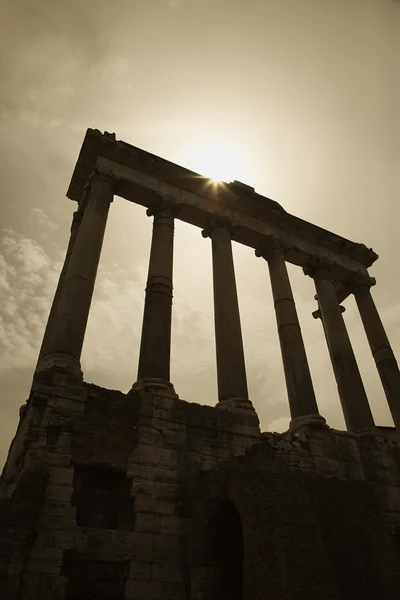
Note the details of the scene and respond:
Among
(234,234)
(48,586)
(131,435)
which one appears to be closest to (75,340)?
(131,435)

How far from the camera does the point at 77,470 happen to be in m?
10.6

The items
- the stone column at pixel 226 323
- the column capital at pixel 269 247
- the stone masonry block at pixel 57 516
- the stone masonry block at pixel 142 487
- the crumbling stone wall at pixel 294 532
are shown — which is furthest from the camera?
the column capital at pixel 269 247

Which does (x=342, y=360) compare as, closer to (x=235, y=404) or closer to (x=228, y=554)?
(x=235, y=404)

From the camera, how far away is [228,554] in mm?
10633

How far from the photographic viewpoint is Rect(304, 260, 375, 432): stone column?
56.6 feet

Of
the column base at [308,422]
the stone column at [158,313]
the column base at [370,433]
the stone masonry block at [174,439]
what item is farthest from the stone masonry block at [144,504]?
the column base at [370,433]

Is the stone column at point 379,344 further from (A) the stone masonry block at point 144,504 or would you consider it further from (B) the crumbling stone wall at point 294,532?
(A) the stone masonry block at point 144,504

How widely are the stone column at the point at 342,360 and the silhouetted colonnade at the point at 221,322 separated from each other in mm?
40

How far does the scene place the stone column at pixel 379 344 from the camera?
750 inches

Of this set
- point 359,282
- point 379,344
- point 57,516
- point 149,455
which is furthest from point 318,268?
point 57,516

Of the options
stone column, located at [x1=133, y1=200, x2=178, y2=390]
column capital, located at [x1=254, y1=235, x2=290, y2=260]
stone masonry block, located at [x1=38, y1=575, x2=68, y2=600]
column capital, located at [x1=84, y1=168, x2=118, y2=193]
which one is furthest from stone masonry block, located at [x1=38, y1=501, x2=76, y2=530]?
column capital, located at [x1=254, y1=235, x2=290, y2=260]

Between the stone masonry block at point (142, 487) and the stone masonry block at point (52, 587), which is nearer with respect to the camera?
the stone masonry block at point (52, 587)

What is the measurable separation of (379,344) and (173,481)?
13406 mm

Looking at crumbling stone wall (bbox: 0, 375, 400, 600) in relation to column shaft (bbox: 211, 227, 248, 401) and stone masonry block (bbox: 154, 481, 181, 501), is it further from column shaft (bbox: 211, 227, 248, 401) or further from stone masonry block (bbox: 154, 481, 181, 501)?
column shaft (bbox: 211, 227, 248, 401)
